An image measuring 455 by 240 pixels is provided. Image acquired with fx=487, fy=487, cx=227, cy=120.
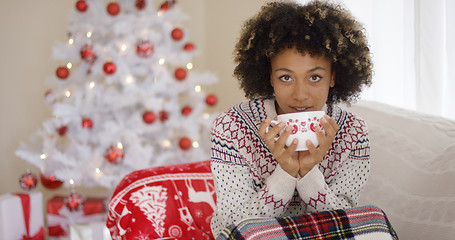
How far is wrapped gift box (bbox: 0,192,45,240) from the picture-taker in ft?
8.66

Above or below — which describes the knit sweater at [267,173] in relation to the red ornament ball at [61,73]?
below

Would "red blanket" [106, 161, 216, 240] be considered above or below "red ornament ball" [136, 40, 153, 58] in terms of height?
below

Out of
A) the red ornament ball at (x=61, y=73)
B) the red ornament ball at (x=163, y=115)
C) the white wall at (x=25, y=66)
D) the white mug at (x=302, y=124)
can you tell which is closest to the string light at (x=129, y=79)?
the red ornament ball at (x=163, y=115)

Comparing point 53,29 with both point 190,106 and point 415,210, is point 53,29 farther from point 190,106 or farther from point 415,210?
point 415,210

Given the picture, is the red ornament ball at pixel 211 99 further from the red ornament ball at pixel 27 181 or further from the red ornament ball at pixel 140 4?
the red ornament ball at pixel 27 181

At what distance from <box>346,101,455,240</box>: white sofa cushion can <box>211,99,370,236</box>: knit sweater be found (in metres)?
0.17

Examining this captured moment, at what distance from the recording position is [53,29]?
133 inches

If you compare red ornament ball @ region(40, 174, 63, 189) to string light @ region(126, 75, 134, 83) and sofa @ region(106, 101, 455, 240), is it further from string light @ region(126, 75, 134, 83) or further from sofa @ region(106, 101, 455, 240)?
sofa @ region(106, 101, 455, 240)

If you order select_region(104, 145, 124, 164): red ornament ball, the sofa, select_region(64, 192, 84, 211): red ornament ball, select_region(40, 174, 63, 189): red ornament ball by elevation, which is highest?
the sofa

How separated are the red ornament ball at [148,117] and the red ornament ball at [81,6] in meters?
0.67

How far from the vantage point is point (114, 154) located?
268 centimetres

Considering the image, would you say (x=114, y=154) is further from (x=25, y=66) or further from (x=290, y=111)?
(x=290, y=111)

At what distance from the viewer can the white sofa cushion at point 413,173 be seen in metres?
1.18

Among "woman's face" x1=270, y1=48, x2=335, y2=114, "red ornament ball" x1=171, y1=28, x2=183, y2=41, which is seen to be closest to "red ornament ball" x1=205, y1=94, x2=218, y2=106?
"red ornament ball" x1=171, y1=28, x2=183, y2=41
